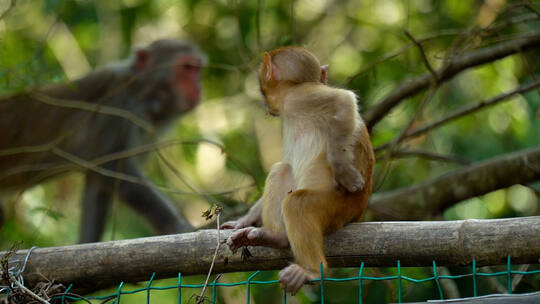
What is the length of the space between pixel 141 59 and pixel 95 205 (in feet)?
6.35

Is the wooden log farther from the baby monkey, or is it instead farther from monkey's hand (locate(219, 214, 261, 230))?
monkey's hand (locate(219, 214, 261, 230))

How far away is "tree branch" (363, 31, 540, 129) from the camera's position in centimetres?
510

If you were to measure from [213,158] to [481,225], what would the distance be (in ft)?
23.3

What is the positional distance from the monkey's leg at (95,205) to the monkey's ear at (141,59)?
1.50 m

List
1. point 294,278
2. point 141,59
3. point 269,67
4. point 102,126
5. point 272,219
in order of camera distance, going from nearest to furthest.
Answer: point 294,278 → point 272,219 → point 269,67 → point 102,126 → point 141,59

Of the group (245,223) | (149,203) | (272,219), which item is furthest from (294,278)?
(149,203)

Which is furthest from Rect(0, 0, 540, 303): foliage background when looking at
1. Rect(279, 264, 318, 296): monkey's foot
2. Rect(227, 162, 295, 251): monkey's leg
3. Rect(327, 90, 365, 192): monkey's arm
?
Rect(279, 264, 318, 296): monkey's foot

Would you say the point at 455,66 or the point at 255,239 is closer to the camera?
the point at 255,239

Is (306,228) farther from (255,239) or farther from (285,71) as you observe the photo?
(285,71)

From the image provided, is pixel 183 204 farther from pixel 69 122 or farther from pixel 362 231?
pixel 362 231

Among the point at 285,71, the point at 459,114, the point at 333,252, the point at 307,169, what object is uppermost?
the point at 459,114

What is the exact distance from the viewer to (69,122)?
8.30m

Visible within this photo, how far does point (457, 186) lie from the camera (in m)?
5.55

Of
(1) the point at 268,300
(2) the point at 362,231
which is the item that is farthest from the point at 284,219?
(1) the point at 268,300
